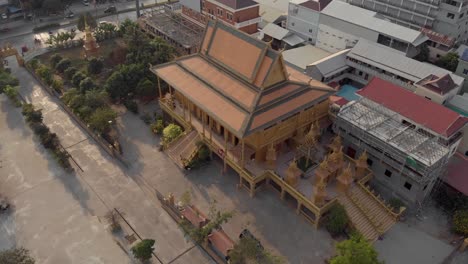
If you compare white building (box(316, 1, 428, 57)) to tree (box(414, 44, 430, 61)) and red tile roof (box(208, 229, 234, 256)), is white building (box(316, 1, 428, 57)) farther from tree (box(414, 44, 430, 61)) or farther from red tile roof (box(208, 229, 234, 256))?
red tile roof (box(208, 229, 234, 256))

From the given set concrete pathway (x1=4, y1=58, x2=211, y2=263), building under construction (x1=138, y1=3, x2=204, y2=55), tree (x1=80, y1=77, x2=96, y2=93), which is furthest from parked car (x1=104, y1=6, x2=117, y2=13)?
concrete pathway (x1=4, y1=58, x2=211, y2=263)

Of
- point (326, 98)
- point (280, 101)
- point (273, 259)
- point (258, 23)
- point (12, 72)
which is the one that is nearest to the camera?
point (273, 259)

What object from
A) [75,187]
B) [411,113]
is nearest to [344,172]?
[411,113]

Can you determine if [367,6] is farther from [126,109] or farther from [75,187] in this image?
[75,187]

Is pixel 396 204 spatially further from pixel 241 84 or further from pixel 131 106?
pixel 131 106

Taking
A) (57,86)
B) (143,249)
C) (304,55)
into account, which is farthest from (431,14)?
(57,86)

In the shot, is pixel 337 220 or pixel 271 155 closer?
pixel 337 220

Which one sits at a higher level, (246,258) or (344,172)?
(344,172)
